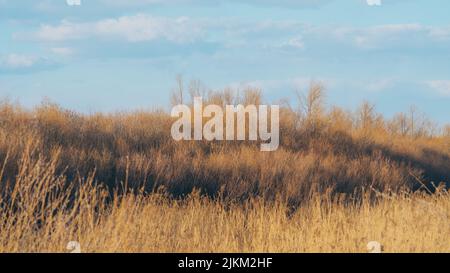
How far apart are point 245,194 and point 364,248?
821 cm

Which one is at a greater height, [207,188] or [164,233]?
[164,233]

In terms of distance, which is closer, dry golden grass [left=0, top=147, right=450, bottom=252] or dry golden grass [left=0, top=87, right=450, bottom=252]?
dry golden grass [left=0, top=147, right=450, bottom=252]

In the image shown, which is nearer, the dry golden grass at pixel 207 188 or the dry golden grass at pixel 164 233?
the dry golden grass at pixel 164 233

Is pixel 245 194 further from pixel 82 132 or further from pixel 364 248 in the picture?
pixel 364 248

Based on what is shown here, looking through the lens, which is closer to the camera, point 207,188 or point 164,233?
point 164,233

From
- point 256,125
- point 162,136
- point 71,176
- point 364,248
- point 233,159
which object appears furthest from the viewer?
point 256,125

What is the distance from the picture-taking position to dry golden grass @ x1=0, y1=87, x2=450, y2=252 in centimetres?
918

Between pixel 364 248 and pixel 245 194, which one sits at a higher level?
pixel 364 248

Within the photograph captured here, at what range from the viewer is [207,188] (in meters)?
17.7

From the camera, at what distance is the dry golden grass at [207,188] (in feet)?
30.1
